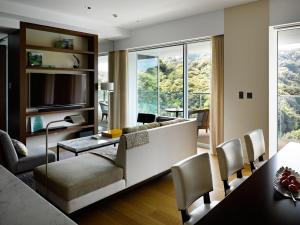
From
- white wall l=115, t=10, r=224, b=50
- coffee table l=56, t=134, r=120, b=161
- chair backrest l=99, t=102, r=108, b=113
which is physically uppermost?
white wall l=115, t=10, r=224, b=50

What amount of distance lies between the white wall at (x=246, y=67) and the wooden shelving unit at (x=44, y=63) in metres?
3.01

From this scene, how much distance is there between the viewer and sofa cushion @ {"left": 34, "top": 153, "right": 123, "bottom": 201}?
2443 mm

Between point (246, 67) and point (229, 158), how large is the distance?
2829 millimetres

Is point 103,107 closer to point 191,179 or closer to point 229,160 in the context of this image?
point 229,160

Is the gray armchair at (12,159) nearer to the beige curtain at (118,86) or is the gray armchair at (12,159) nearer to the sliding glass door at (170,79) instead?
the sliding glass door at (170,79)

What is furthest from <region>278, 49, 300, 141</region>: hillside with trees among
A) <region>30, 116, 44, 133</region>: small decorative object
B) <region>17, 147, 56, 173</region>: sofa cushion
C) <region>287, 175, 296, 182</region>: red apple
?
<region>30, 116, 44, 133</region>: small decorative object

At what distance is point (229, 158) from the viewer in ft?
6.35

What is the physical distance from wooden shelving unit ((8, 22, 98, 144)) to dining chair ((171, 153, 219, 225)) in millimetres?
4108

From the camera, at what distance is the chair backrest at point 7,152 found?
10.5ft

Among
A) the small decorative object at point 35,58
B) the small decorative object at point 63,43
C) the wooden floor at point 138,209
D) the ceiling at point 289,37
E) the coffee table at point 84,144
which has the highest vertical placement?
the small decorative object at point 63,43

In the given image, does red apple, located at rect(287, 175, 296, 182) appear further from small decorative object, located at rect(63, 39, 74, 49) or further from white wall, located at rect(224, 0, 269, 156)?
small decorative object, located at rect(63, 39, 74, 49)

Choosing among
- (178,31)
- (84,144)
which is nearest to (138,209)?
(84,144)

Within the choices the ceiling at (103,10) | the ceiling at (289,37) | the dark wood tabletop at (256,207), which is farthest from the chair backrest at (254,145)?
the ceiling at (103,10)

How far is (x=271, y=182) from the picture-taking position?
59.3 inches
